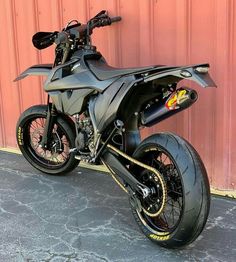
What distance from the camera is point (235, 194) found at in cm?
391

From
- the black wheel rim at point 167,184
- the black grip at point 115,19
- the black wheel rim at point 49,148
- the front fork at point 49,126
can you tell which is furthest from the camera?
the black wheel rim at point 49,148

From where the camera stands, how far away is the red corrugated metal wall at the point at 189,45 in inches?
145

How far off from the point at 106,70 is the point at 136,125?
0.46m

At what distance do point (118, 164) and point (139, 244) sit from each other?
0.57 metres

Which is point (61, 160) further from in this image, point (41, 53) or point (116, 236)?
point (116, 236)

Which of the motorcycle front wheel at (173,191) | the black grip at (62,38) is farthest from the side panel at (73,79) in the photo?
the motorcycle front wheel at (173,191)

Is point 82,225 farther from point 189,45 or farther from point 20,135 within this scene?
point 189,45

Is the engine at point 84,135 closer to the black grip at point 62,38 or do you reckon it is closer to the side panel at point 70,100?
the side panel at point 70,100

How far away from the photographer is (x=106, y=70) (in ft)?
11.4

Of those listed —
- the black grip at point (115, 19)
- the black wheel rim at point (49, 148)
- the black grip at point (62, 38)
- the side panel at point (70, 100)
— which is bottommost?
the black wheel rim at point (49, 148)

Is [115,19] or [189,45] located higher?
[115,19]

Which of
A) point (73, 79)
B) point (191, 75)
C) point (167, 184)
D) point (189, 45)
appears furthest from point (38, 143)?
point (191, 75)

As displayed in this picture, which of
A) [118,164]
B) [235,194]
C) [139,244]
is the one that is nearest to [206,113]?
[235,194]

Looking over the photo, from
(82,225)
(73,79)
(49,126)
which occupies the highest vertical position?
(73,79)
